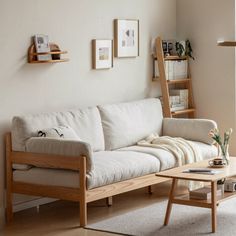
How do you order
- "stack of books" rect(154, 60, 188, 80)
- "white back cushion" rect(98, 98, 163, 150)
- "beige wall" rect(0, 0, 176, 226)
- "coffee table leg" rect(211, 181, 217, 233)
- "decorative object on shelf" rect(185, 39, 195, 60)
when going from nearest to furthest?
"coffee table leg" rect(211, 181, 217, 233) → "beige wall" rect(0, 0, 176, 226) → "white back cushion" rect(98, 98, 163, 150) → "stack of books" rect(154, 60, 188, 80) → "decorative object on shelf" rect(185, 39, 195, 60)

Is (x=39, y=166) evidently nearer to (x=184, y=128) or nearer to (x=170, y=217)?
(x=170, y=217)

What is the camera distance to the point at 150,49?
732 centimetres

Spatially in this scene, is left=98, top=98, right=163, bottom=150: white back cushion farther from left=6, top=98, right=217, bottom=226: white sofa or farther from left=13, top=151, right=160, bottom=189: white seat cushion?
left=13, top=151, right=160, bottom=189: white seat cushion

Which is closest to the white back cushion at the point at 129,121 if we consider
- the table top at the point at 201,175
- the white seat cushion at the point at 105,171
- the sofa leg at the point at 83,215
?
the white seat cushion at the point at 105,171

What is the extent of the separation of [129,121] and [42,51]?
4.22ft

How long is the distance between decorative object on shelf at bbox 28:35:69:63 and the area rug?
5.03 ft

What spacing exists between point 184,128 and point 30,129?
198 centimetres

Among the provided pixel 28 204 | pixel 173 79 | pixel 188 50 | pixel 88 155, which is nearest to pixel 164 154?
pixel 88 155

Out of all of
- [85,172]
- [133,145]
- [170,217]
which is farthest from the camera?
[133,145]

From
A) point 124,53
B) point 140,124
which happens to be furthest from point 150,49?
point 140,124

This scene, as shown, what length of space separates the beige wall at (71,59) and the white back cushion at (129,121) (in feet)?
0.75

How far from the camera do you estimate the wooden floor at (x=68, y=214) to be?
503 cm

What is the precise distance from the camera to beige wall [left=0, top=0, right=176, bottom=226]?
218 inches

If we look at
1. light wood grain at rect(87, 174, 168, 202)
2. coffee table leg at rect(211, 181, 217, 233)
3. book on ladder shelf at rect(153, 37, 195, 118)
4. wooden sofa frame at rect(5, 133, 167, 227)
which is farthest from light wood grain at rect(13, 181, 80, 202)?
book on ladder shelf at rect(153, 37, 195, 118)
